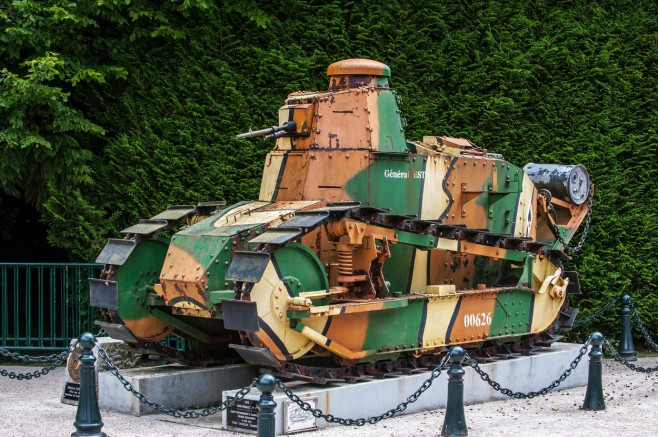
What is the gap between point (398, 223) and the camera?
11133 mm

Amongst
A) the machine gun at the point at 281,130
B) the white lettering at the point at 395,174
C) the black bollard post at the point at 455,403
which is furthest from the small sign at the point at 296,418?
the machine gun at the point at 281,130

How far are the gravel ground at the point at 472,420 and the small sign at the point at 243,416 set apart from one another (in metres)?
0.12

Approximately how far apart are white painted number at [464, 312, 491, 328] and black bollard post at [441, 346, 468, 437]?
8.31ft

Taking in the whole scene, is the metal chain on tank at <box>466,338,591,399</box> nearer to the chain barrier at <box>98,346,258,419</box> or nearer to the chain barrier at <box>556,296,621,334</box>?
the chain barrier at <box>98,346,258,419</box>

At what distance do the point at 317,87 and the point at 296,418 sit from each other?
6.87 metres

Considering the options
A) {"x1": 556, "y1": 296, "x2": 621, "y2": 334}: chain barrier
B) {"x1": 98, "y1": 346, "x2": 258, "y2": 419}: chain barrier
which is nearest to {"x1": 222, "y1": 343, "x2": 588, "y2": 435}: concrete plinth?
{"x1": 98, "y1": 346, "x2": 258, "y2": 419}: chain barrier

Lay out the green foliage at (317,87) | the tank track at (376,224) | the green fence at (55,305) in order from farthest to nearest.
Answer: the green foliage at (317,87) < the green fence at (55,305) < the tank track at (376,224)

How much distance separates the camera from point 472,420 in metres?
10.6

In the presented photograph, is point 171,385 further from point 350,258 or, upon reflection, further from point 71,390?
point 350,258

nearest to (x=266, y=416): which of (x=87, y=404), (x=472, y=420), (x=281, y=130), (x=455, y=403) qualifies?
(x=87, y=404)

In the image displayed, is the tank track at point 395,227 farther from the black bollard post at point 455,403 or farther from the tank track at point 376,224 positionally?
the black bollard post at point 455,403

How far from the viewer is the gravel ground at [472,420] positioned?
393 inches

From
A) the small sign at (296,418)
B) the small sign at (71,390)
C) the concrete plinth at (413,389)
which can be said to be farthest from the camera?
the small sign at (71,390)

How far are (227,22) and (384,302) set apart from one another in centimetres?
642
